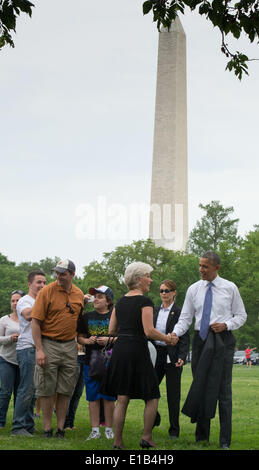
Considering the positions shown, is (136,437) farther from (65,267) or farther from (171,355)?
(65,267)

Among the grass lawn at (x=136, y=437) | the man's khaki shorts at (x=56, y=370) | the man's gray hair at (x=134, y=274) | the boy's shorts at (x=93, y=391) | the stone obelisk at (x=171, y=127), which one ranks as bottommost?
the grass lawn at (x=136, y=437)

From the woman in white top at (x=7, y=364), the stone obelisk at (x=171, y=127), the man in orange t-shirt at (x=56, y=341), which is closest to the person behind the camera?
the man in orange t-shirt at (x=56, y=341)

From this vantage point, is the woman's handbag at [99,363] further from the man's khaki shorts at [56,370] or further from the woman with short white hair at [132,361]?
the woman with short white hair at [132,361]

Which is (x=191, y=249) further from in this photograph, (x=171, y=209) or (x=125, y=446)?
(x=125, y=446)

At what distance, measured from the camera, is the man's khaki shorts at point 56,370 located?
915 centimetres

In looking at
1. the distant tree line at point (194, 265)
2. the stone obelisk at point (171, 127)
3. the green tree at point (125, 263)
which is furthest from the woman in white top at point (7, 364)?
the stone obelisk at point (171, 127)

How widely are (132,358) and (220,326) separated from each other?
1.10m

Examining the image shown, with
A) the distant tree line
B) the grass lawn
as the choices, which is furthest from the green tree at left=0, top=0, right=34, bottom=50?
the distant tree line

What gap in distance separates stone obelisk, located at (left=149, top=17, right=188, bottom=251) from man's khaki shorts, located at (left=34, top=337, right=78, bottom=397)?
61861 mm

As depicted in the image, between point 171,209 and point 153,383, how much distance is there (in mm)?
65493

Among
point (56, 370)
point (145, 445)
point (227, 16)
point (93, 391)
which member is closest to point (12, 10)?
point (227, 16)

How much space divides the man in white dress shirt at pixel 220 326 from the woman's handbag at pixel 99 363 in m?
0.90

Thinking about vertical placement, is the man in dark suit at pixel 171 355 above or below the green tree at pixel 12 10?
below
